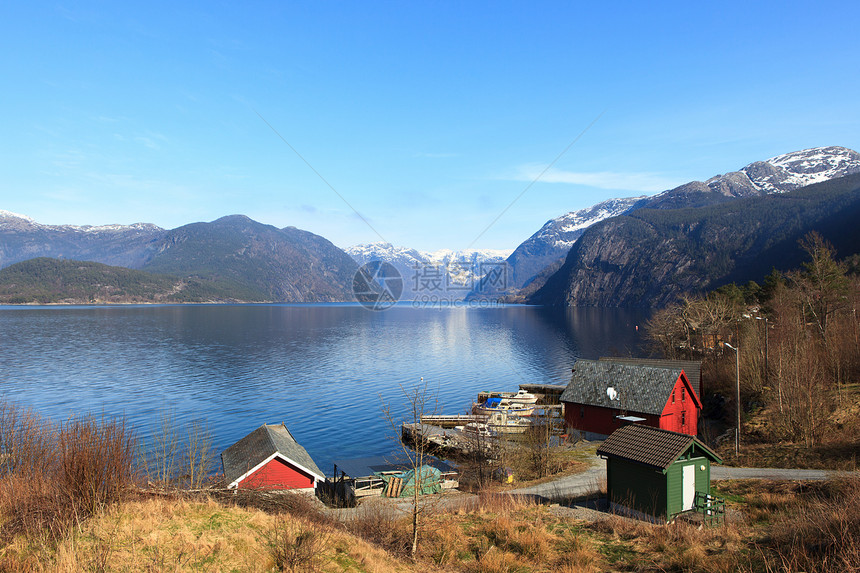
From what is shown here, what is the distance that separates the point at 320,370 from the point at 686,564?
77.1 metres

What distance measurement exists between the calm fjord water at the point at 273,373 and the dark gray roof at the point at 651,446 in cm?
1240

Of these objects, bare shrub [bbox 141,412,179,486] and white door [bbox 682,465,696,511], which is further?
bare shrub [bbox 141,412,179,486]

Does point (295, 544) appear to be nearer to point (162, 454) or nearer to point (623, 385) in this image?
point (162, 454)

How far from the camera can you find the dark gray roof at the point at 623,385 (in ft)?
152

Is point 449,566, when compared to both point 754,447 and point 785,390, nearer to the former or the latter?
point 754,447

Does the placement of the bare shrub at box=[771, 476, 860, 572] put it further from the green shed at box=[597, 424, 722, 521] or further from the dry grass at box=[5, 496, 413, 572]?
the dry grass at box=[5, 496, 413, 572]

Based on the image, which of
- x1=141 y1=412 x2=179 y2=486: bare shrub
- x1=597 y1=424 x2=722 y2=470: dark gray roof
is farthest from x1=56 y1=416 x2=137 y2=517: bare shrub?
x1=597 y1=424 x2=722 y2=470: dark gray roof

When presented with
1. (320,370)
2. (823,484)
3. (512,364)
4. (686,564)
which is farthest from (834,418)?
(320,370)

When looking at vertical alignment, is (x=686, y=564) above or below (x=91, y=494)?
below

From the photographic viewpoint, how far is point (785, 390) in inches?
1629

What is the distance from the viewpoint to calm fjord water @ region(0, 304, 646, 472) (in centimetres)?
5503

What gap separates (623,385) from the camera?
4919cm

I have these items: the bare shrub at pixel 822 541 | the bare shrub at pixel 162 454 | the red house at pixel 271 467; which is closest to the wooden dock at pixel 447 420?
the red house at pixel 271 467

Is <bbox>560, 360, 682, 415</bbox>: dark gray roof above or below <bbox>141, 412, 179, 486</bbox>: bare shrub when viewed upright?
above
